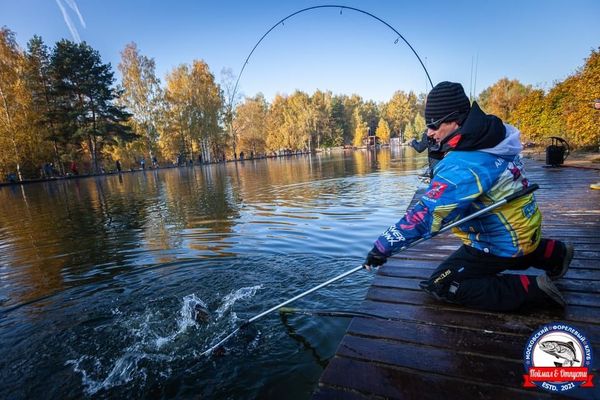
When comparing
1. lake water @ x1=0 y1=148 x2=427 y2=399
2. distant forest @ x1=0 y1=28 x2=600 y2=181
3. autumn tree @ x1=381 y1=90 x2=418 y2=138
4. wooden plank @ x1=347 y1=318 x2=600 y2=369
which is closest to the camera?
wooden plank @ x1=347 y1=318 x2=600 y2=369

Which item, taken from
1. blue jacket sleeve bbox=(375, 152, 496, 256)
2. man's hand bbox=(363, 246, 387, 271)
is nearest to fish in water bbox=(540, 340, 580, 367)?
blue jacket sleeve bbox=(375, 152, 496, 256)

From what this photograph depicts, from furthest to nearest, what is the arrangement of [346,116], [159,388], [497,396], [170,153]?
1. [346,116]
2. [170,153]
3. [159,388]
4. [497,396]

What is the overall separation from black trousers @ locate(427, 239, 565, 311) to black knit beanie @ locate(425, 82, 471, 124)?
1.10m

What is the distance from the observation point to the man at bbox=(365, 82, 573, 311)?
7.67 feet

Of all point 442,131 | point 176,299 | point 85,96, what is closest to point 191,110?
point 85,96

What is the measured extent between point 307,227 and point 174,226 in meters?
3.84

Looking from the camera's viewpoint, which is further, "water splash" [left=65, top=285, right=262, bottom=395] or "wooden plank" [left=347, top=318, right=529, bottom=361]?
"water splash" [left=65, top=285, right=262, bottom=395]

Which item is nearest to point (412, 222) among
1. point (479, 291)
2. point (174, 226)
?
point (479, 291)

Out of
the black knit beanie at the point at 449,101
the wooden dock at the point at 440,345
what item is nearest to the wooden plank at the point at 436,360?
the wooden dock at the point at 440,345

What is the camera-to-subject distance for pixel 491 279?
258cm

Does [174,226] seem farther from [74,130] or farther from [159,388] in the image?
[74,130]

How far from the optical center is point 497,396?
1.79m

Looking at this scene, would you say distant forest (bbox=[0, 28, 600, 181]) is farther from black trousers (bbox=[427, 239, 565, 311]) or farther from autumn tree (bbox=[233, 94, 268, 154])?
black trousers (bbox=[427, 239, 565, 311])

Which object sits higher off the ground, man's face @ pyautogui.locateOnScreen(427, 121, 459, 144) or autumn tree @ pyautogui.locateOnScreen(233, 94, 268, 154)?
autumn tree @ pyautogui.locateOnScreen(233, 94, 268, 154)
